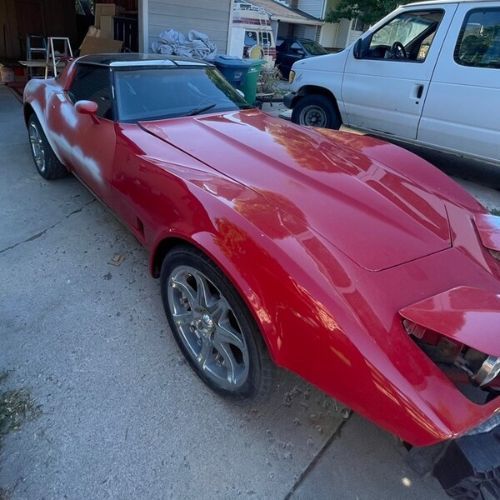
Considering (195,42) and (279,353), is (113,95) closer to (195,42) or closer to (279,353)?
(279,353)

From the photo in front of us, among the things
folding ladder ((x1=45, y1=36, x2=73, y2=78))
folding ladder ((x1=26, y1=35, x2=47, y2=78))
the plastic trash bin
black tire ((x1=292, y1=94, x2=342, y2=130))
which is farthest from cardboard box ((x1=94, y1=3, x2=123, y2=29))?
black tire ((x1=292, y1=94, x2=342, y2=130))

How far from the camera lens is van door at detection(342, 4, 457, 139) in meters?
4.87

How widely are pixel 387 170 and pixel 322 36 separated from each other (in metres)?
24.6

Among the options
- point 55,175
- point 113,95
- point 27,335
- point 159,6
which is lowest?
point 27,335

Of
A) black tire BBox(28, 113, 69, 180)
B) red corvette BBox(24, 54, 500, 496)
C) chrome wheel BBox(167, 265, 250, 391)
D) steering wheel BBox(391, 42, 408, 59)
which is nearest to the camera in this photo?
red corvette BBox(24, 54, 500, 496)

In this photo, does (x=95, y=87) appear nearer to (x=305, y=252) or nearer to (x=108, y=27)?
(x=305, y=252)

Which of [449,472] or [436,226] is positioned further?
[436,226]

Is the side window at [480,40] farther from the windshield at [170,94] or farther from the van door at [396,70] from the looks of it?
the windshield at [170,94]

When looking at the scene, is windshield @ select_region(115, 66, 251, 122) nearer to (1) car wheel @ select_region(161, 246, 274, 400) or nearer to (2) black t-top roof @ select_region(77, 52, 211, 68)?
(2) black t-top roof @ select_region(77, 52, 211, 68)

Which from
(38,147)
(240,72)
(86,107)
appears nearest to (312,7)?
(240,72)

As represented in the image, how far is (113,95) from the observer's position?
2869 millimetres

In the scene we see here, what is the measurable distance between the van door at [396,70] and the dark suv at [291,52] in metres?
11.8

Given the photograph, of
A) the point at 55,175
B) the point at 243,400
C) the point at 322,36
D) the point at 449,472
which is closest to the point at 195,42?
the point at 55,175

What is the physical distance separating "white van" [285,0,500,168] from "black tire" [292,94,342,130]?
2 cm
